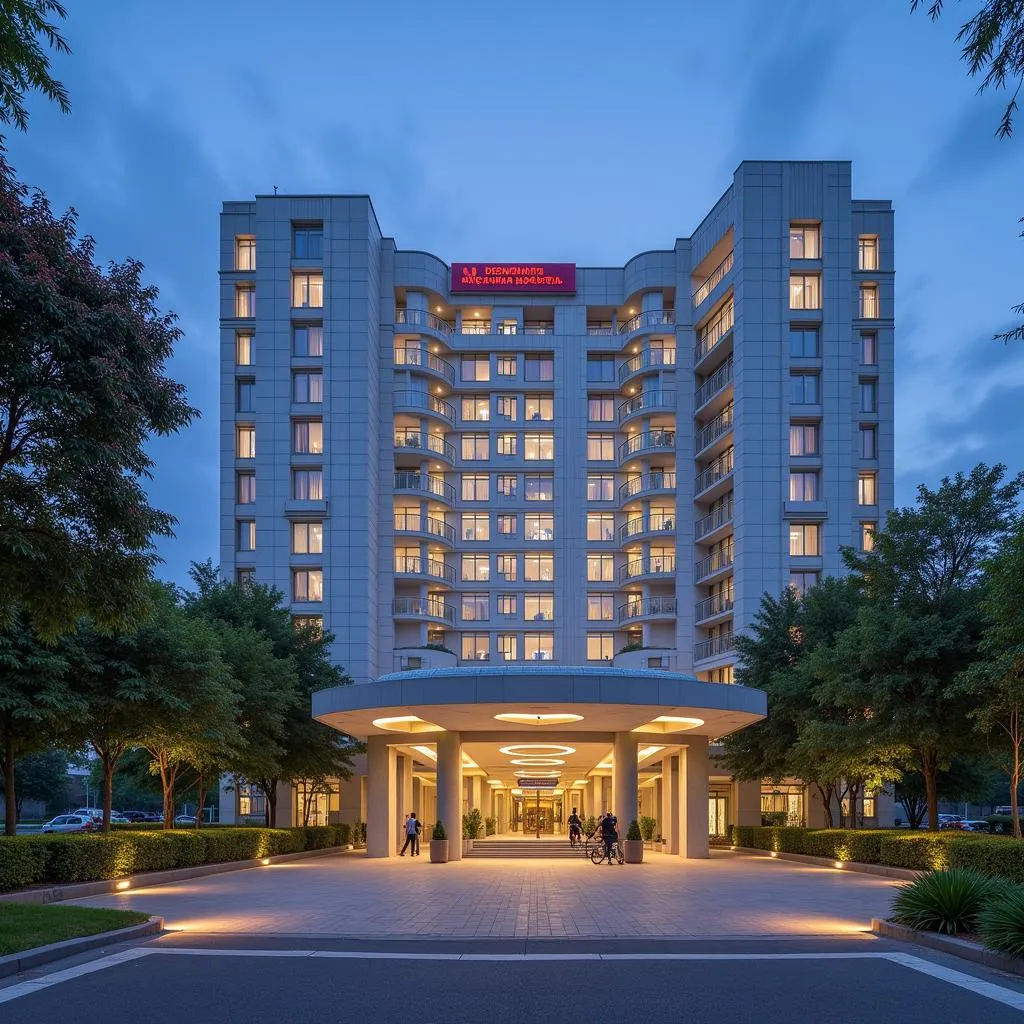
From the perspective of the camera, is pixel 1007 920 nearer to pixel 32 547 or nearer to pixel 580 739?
pixel 32 547

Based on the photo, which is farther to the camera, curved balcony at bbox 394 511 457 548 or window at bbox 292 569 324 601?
curved balcony at bbox 394 511 457 548

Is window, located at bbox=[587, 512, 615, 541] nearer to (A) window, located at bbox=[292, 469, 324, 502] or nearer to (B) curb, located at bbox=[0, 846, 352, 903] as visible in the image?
(A) window, located at bbox=[292, 469, 324, 502]

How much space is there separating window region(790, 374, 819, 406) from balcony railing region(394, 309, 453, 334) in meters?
23.0

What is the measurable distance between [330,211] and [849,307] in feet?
98.6

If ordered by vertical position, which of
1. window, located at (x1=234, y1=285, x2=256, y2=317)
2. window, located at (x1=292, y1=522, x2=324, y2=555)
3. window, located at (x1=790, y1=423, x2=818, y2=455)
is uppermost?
window, located at (x1=234, y1=285, x2=256, y2=317)

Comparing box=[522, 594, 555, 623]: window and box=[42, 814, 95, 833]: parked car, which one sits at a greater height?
box=[522, 594, 555, 623]: window

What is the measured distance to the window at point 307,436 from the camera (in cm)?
6066

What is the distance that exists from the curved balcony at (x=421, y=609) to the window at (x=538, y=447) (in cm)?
1141

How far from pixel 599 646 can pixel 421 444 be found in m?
17.0

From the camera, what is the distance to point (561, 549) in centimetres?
6644

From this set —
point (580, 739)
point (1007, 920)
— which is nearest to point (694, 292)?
point (580, 739)

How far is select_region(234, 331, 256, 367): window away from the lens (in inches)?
2418

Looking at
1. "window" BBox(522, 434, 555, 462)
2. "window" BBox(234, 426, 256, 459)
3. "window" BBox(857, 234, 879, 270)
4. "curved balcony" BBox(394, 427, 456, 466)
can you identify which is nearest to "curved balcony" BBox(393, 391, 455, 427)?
"curved balcony" BBox(394, 427, 456, 466)

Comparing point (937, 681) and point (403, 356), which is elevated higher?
Result: point (403, 356)
